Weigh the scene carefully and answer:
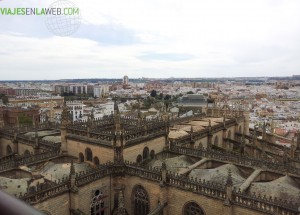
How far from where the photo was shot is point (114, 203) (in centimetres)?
2616

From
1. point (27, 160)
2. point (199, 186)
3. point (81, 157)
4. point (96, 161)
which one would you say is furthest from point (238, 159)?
point (27, 160)

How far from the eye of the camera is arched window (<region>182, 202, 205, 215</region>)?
22312 mm

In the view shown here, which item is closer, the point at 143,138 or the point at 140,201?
the point at 140,201

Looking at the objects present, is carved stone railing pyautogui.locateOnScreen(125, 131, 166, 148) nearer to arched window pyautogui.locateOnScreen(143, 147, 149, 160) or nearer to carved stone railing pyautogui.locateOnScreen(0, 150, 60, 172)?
arched window pyautogui.locateOnScreen(143, 147, 149, 160)

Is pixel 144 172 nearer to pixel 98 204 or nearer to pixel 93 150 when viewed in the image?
pixel 98 204

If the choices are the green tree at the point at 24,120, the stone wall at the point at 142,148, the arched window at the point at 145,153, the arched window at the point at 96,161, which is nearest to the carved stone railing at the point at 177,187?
the stone wall at the point at 142,148

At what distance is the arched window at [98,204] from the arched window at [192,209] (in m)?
7.29

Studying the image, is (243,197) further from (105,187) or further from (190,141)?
(190,141)

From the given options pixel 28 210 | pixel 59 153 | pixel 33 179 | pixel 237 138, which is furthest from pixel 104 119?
pixel 28 210

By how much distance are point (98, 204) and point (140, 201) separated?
3631 mm

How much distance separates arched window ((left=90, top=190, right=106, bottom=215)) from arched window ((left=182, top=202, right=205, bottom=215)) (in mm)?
7285

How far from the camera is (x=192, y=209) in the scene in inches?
894

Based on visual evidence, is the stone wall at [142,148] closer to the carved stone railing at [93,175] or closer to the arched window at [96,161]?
the carved stone railing at [93,175]

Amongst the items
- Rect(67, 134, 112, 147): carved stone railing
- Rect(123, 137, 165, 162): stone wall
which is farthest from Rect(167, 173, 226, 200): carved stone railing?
Rect(67, 134, 112, 147): carved stone railing
